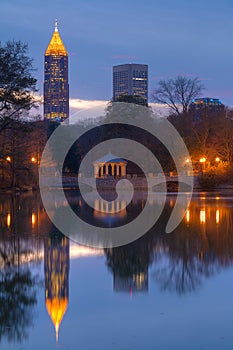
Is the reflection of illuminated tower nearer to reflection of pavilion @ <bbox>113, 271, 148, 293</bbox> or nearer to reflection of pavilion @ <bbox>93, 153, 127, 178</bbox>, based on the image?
reflection of pavilion @ <bbox>113, 271, 148, 293</bbox>

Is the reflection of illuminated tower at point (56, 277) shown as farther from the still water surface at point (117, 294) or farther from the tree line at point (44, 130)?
the tree line at point (44, 130)

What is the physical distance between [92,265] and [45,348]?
5477 millimetres

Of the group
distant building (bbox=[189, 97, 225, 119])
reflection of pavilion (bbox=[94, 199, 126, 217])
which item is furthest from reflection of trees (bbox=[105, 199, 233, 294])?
distant building (bbox=[189, 97, 225, 119])

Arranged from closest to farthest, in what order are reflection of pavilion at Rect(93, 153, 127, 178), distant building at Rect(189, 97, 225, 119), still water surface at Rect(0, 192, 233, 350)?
1. still water surface at Rect(0, 192, 233, 350)
2. distant building at Rect(189, 97, 225, 119)
3. reflection of pavilion at Rect(93, 153, 127, 178)

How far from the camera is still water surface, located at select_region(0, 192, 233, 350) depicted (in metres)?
6.83

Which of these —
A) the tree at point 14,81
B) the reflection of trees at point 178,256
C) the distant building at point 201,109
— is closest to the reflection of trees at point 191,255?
the reflection of trees at point 178,256

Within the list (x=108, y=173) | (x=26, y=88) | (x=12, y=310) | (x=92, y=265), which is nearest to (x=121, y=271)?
(x=92, y=265)

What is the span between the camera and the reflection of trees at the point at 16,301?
23.4 ft

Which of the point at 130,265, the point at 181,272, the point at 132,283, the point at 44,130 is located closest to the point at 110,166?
the point at 44,130

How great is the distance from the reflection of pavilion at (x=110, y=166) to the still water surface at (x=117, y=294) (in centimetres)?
6117

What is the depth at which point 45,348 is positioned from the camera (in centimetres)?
643

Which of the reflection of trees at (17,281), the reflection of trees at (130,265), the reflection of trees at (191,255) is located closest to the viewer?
the reflection of trees at (17,281)

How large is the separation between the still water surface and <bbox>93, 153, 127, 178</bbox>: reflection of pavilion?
61.2 m

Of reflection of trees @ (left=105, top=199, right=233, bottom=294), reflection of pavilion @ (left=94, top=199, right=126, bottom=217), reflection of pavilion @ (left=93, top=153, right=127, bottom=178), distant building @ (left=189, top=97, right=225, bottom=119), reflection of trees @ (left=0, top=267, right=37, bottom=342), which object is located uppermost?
distant building @ (left=189, top=97, right=225, bottom=119)
